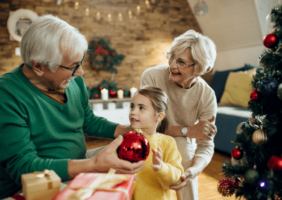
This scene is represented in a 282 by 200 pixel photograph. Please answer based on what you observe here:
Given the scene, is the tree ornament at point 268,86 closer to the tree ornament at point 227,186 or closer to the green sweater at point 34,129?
the tree ornament at point 227,186

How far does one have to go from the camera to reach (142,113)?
1.19 m

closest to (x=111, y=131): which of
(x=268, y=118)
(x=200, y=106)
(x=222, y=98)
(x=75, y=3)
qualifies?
(x=200, y=106)

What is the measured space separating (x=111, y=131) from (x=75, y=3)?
3530 millimetres

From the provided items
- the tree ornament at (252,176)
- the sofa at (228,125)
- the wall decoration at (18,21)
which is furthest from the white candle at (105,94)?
the tree ornament at (252,176)

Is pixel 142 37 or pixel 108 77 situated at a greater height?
pixel 142 37

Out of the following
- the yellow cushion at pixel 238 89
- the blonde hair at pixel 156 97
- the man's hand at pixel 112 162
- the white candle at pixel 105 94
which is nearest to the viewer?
the man's hand at pixel 112 162

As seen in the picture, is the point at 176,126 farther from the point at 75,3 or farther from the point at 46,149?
the point at 75,3

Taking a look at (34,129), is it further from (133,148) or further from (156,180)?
(156,180)

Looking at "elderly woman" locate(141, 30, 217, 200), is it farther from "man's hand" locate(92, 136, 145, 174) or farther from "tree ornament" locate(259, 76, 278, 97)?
"man's hand" locate(92, 136, 145, 174)

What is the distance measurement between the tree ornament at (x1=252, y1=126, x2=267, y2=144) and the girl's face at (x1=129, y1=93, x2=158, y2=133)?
50 centimetres

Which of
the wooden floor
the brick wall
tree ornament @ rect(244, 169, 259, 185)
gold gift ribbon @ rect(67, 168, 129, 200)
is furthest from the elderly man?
the brick wall

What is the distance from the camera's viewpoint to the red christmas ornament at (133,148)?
0.87 m

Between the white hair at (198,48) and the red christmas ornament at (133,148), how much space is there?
0.85 metres

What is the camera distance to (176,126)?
1.53 meters
